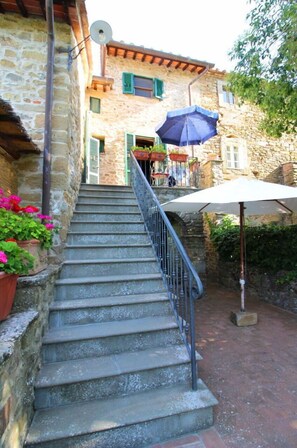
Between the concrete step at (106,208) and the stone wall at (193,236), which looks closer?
the concrete step at (106,208)

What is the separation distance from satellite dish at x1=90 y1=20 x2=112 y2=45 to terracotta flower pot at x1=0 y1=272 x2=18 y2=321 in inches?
129

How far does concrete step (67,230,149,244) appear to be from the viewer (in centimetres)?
365

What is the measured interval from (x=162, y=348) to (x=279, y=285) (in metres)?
3.60

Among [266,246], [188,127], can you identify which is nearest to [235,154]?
[188,127]

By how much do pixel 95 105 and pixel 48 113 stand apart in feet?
20.2

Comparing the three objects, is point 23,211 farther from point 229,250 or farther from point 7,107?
point 229,250

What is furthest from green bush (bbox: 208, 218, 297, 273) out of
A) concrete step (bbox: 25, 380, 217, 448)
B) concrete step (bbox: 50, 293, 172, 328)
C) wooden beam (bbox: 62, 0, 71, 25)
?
wooden beam (bbox: 62, 0, 71, 25)

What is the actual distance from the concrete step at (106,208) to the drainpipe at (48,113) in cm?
128

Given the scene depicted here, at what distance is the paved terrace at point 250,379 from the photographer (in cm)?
181

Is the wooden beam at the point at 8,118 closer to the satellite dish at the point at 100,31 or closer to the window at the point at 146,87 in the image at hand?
the satellite dish at the point at 100,31

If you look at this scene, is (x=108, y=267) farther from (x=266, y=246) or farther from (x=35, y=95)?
(x=266, y=246)

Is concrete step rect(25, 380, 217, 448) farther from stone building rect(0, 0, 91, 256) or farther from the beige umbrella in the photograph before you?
the beige umbrella

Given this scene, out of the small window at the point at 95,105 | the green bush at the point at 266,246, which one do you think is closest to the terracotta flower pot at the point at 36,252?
the green bush at the point at 266,246

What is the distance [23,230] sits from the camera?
2.07 m
